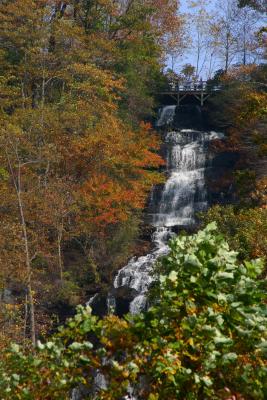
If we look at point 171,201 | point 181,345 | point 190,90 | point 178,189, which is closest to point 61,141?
point 171,201

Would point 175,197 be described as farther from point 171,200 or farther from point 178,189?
point 178,189

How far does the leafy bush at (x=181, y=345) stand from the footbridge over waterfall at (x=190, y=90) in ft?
107

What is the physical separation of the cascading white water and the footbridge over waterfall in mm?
3493

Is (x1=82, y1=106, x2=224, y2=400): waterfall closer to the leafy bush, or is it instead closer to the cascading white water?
the cascading white water

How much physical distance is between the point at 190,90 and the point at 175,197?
1145 centimetres

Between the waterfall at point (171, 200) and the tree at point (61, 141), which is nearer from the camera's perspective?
the tree at point (61, 141)

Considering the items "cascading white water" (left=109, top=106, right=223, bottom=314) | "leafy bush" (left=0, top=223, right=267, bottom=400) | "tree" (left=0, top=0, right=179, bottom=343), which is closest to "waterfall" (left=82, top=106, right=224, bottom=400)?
"cascading white water" (left=109, top=106, right=223, bottom=314)

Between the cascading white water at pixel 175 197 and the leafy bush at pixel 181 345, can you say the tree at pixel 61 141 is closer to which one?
the cascading white water at pixel 175 197

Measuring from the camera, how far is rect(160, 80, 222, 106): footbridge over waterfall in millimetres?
35656

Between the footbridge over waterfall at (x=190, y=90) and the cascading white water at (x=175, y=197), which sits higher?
the footbridge over waterfall at (x=190, y=90)

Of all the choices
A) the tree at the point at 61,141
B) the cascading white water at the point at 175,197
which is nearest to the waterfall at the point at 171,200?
the cascading white water at the point at 175,197

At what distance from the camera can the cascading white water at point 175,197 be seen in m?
20.6

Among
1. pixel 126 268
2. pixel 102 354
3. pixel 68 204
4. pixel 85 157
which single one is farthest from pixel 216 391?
pixel 85 157

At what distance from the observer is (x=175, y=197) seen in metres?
27.2
